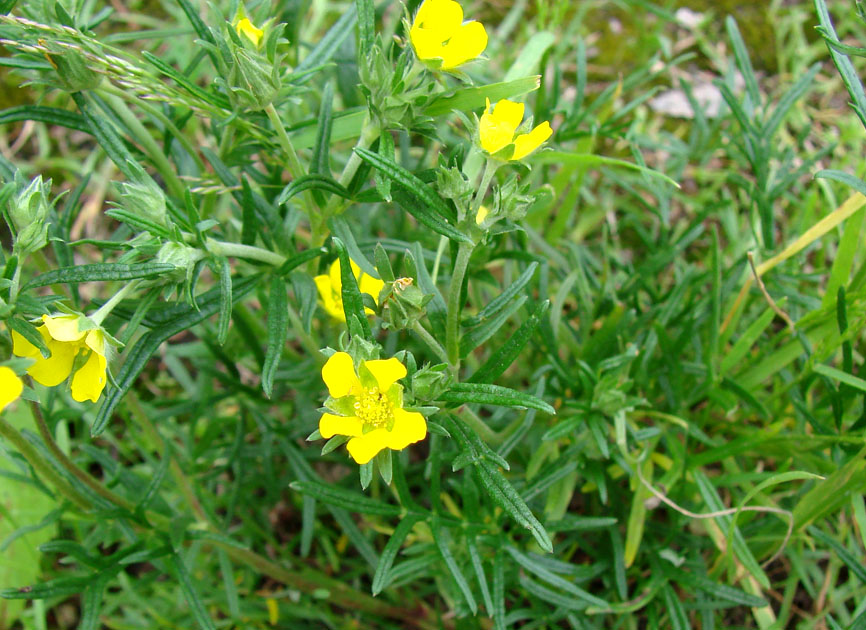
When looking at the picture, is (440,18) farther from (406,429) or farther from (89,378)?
(89,378)

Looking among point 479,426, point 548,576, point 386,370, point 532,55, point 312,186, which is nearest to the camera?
point 386,370

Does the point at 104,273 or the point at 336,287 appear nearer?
the point at 104,273

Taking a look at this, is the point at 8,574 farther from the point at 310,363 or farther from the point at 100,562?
the point at 310,363

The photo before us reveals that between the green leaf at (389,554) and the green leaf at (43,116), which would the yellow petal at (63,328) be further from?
the green leaf at (389,554)

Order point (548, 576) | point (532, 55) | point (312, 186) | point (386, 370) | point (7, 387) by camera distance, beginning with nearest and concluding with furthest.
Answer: point (7, 387) → point (386, 370) → point (312, 186) → point (548, 576) → point (532, 55)

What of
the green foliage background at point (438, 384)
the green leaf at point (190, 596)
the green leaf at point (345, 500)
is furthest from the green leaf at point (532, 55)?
the green leaf at point (190, 596)

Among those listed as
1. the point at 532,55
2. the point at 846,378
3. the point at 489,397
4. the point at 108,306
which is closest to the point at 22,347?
the point at 108,306
